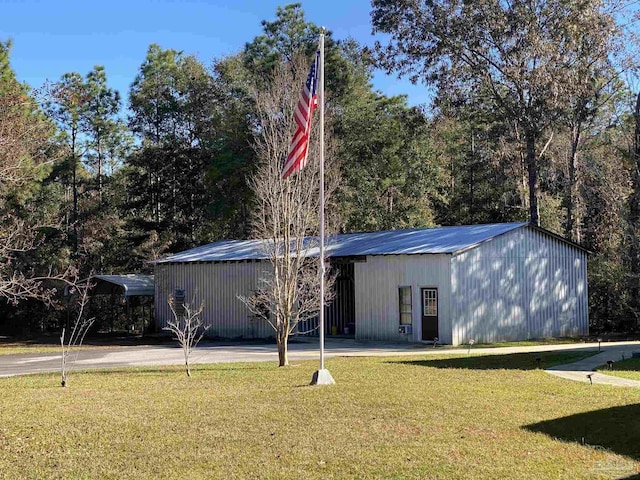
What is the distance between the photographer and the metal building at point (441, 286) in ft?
79.5

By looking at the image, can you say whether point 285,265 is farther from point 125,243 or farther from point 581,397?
point 125,243

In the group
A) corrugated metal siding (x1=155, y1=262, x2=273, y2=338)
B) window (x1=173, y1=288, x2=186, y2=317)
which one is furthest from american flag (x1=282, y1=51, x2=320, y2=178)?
window (x1=173, y1=288, x2=186, y2=317)

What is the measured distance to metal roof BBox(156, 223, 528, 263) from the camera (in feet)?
81.7

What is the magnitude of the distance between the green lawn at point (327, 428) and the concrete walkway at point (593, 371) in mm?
574

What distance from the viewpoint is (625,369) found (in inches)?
577

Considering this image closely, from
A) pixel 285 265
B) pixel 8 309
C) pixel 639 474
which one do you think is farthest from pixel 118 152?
pixel 639 474

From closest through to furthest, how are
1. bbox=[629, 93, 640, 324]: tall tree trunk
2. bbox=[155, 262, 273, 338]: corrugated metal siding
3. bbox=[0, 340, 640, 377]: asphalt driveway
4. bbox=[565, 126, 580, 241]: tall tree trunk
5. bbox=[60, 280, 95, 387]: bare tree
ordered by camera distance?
1. bbox=[60, 280, 95, 387]: bare tree
2. bbox=[629, 93, 640, 324]: tall tree trunk
3. bbox=[0, 340, 640, 377]: asphalt driveway
4. bbox=[155, 262, 273, 338]: corrugated metal siding
5. bbox=[565, 126, 580, 241]: tall tree trunk

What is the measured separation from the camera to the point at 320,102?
13.5m

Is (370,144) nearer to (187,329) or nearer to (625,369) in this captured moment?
(187,329)

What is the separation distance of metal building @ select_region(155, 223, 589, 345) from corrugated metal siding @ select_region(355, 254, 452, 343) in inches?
1.4

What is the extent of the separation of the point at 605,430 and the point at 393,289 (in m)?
16.5

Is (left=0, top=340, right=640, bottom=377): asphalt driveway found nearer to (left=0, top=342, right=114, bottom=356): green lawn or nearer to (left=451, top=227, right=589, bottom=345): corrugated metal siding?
(left=0, top=342, right=114, bottom=356): green lawn

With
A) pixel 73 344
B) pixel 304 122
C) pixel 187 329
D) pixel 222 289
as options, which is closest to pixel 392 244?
pixel 222 289

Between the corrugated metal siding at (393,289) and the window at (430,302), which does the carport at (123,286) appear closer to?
the corrugated metal siding at (393,289)
